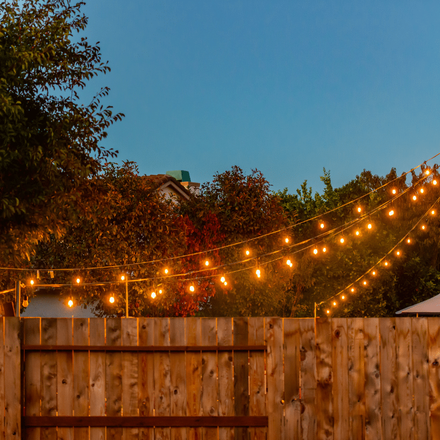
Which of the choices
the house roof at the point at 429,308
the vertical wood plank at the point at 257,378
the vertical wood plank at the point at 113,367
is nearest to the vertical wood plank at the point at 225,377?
the vertical wood plank at the point at 257,378

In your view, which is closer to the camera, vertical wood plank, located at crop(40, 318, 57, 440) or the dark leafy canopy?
vertical wood plank, located at crop(40, 318, 57, 440)

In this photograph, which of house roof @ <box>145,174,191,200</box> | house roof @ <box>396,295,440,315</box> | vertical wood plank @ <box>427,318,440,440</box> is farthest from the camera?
house roof @ <box>145,174,191,200</box>

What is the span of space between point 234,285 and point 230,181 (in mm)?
3821

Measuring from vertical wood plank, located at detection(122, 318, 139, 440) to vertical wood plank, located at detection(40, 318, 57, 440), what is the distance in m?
0.59

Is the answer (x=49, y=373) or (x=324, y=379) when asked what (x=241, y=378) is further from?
(x=49, y=373)

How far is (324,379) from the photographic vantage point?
439cm

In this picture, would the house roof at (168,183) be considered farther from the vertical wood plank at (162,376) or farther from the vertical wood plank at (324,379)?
the vertical wood plank at (324,379)

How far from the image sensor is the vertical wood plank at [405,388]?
436 cm

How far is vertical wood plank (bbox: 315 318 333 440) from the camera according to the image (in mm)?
4367

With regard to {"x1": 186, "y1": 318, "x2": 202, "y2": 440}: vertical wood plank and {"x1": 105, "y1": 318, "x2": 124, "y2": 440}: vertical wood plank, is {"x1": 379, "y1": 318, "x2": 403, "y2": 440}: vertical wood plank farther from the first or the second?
{"x1": 105, "y1": 318, "x2": 124, "y2": 440}: vertical wood plank

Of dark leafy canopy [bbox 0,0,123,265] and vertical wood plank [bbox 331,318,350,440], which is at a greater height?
dark leafy canopy [bbox 0,0,123,265]

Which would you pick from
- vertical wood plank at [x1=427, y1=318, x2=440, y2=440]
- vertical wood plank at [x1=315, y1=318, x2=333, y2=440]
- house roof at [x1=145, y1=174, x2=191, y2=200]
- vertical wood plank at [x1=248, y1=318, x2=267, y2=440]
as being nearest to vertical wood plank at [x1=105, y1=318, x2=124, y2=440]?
vertical wood plank at [x1=248, y1=318, x2=267, y2=440]

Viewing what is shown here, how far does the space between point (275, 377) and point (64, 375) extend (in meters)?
1.79

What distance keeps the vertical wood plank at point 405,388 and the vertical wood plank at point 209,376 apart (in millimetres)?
1537
